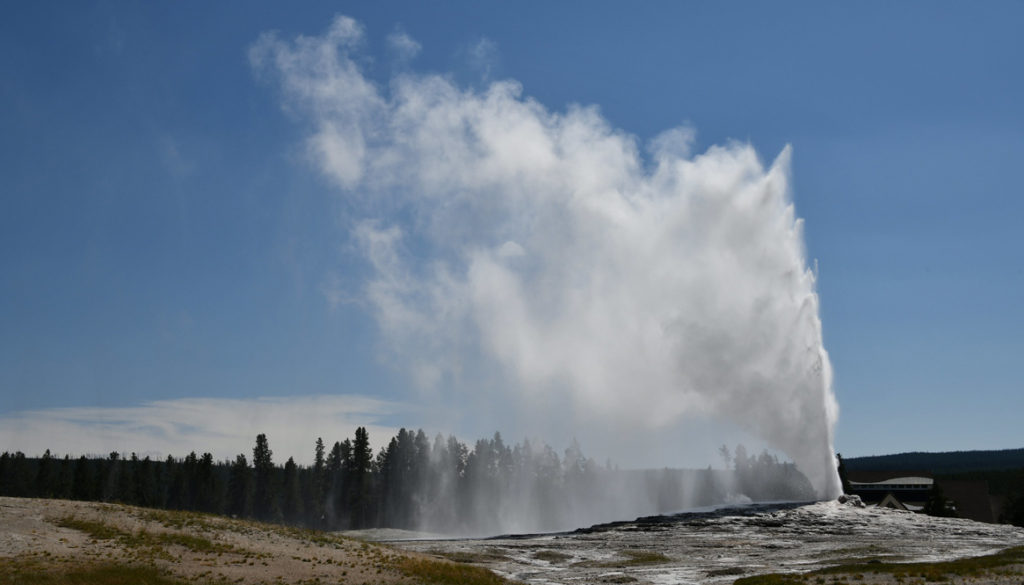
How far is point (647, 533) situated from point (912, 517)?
34553 mm

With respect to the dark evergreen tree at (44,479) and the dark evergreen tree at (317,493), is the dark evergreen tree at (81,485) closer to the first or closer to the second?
the dark evergreen tree at (44,479)

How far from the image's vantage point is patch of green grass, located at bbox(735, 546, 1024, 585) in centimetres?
4266

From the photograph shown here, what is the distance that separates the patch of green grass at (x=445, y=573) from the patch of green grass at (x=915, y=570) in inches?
645

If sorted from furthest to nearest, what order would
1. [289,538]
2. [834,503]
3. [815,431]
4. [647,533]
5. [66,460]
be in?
[66,460], [815,431], [834,503], [647,533], [289,538]

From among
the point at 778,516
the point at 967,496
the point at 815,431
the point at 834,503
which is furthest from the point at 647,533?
the point at 967,496

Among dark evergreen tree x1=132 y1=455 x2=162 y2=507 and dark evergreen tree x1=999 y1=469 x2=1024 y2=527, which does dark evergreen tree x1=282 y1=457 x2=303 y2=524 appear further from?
dark evergreen tree x1=999 y1=469 x2=1024 y2=527

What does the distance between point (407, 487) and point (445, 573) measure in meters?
122

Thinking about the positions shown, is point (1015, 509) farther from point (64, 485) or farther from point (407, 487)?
point (64, 485)

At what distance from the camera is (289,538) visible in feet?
181

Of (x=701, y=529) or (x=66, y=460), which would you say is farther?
(x=66, y=460)

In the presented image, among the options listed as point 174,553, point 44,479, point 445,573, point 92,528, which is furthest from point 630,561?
point 44,479

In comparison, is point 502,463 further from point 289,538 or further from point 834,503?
point 289,538

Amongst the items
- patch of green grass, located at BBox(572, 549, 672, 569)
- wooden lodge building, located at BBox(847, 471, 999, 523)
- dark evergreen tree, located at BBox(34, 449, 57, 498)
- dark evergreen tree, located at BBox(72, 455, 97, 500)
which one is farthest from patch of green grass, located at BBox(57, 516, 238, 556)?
wooden lodge building, located at BBox(847, 471, 999, 523)

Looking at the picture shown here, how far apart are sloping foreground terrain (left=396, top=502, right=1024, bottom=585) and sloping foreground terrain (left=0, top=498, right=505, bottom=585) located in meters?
A: 9.23
